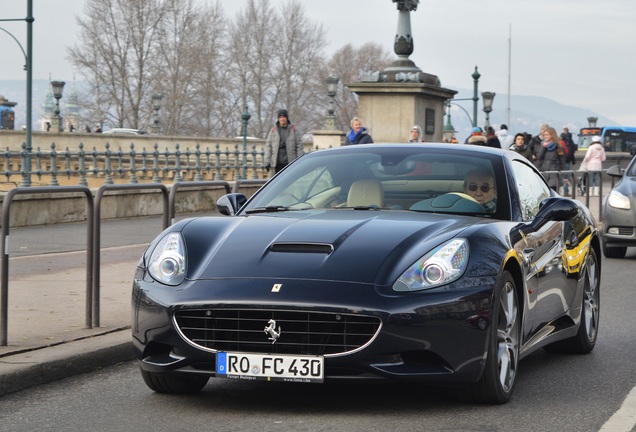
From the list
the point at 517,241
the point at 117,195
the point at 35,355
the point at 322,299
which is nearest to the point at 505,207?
the point at 517,241

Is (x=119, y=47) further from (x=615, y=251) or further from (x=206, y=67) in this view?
(x=615, y=251)

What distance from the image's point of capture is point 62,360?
24.2 feet

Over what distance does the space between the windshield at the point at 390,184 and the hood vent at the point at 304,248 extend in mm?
954

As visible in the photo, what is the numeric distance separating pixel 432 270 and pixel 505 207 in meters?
1.25

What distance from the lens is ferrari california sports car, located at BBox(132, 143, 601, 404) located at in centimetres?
588

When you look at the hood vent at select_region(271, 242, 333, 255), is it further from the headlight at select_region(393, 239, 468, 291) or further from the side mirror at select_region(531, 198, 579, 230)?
the side mirror at select_region(531, 198, 579, 230)

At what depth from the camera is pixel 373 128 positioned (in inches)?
1203

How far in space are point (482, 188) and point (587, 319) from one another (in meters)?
1.60

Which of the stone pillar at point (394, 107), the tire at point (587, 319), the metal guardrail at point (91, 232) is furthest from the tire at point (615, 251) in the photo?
the stone pillar at point (394, 107)

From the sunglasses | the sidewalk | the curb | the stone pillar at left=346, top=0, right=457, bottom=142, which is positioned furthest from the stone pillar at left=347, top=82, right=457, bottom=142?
the sunglasses

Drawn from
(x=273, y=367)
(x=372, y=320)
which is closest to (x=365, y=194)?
(x=372, y=320)

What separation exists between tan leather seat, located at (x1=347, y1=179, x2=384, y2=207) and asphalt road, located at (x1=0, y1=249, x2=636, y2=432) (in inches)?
39.6

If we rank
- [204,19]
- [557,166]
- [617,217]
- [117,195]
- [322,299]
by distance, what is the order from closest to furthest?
[322,299] → [617,217] → [117,195] → [557,166] → [204,19]

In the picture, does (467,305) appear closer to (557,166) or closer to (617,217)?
(617,217)
